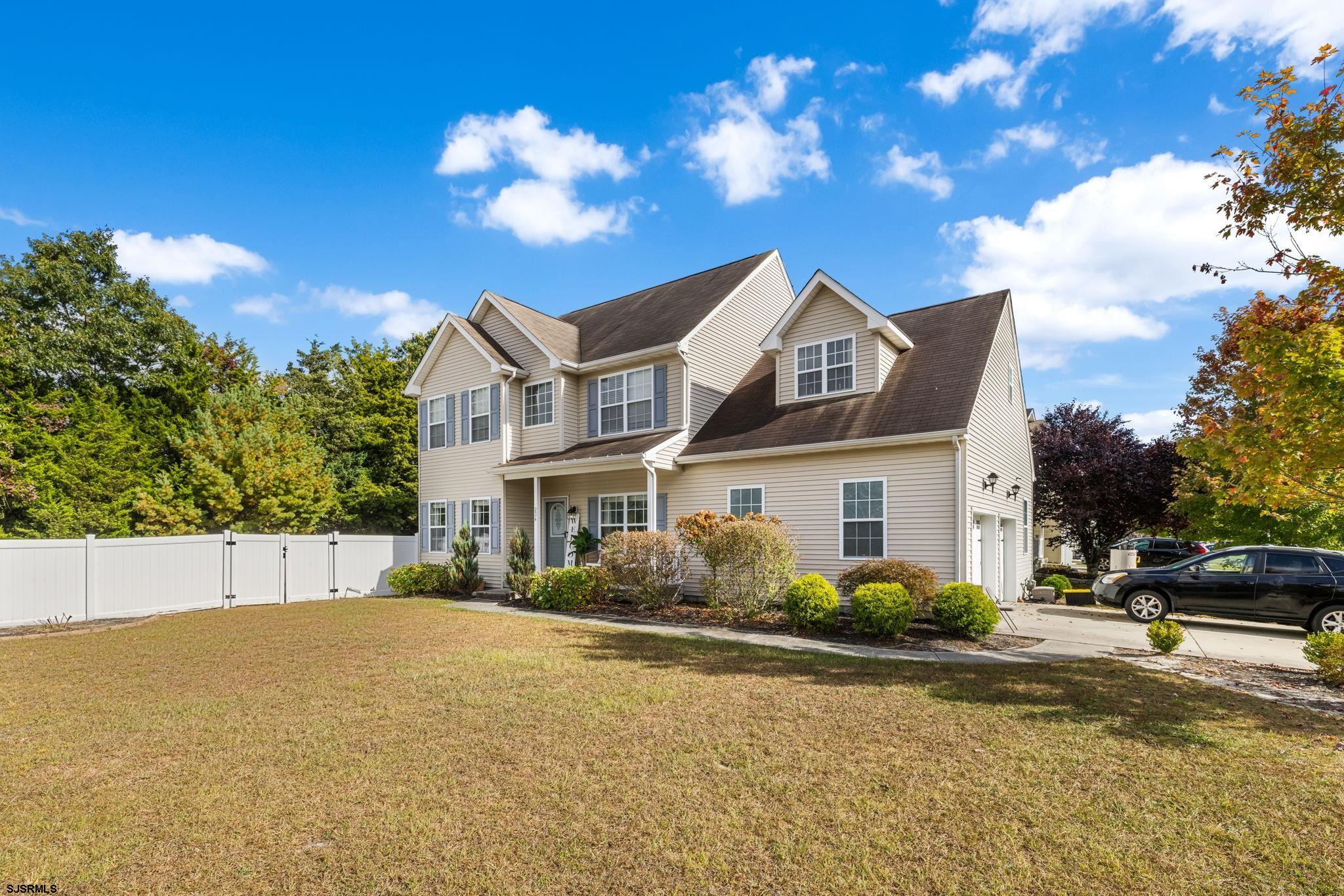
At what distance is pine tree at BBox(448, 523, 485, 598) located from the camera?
18.5 m

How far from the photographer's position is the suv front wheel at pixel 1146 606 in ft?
42.3

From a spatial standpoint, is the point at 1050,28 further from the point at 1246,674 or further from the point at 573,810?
the point at 573,810

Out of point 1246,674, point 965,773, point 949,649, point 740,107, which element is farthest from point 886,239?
point 965,773

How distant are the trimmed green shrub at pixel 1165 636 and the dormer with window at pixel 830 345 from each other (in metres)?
7.62

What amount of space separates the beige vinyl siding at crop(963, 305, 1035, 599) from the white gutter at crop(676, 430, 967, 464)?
0.71 m

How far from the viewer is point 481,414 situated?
20.2 m

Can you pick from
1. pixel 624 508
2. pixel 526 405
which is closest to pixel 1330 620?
pixel 624 508

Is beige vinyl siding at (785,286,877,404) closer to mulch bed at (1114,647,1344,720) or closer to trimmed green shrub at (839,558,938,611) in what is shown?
trimmed green shrub at (839,558,938,611)

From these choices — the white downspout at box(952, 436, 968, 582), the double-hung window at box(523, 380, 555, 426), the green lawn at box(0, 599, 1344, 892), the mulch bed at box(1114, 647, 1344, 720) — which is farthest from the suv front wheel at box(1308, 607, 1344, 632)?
the double-hung window at box(523, 380, 555, 426)

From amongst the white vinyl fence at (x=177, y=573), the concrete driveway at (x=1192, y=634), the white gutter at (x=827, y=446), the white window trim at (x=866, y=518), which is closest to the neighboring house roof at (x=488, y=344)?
the white vinyl fence at (x=177, y=573)

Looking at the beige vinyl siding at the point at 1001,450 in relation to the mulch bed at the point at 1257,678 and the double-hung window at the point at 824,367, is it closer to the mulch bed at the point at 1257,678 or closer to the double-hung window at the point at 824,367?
the double-hung window at the point at 824,367

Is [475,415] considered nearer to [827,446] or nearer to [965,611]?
[827,446]

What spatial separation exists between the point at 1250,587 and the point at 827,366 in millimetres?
9251

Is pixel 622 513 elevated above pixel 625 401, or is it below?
below
